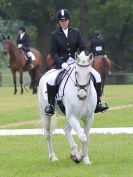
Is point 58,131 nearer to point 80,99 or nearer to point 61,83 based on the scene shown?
point 61,83

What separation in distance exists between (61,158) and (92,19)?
51399 millimetres

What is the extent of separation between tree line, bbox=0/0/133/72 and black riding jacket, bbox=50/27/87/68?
4718cm

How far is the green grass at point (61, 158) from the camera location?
38.4 ft

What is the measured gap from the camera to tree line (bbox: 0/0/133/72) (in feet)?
204

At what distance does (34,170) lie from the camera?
39.7 ft

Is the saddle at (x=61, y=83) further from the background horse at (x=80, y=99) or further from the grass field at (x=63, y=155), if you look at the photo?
the grass field at (x=63, y=155)

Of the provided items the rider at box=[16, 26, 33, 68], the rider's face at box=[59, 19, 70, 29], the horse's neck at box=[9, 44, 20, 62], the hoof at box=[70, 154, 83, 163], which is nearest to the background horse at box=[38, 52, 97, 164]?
the hoof at box=[70, 154, 83, 163]

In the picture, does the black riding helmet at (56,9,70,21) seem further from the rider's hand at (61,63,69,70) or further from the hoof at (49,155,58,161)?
the hoof at (49,155,58,161)

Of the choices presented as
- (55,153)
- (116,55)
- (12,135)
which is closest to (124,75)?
(116,55)

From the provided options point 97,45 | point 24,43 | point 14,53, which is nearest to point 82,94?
point 97,45

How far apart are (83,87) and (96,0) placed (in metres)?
52.4

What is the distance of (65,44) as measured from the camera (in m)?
13.7

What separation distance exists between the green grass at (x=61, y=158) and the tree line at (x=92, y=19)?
44.7m

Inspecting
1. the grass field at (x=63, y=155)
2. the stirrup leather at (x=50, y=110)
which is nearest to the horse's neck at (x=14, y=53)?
the grass field at (x=63, y=155)
